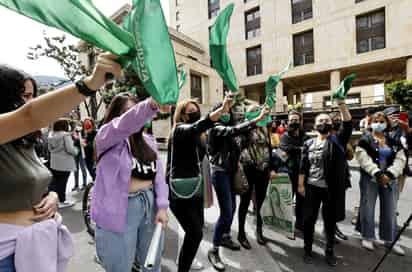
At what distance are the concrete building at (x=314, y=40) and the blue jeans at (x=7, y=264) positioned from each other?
2665 centimetres

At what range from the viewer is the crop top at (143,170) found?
1.88m

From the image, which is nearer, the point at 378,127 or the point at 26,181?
the point at 26,181

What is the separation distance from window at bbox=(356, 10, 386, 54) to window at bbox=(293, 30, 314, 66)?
13.0 feet

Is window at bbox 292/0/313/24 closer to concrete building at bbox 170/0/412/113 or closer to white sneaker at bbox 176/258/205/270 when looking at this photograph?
concrete building at bbox 170/0/412/113

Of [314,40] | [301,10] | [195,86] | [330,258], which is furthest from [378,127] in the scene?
[195,86]

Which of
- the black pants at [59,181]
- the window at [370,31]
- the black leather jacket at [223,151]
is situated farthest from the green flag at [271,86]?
the window at [370,31]

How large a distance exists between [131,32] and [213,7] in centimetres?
3502

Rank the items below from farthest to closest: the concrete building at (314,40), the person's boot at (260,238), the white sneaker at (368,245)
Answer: the concrete building at (314,40)
the person's boot at (260,238)
the white sneaker at (368,245)

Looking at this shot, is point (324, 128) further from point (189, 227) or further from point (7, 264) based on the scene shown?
point (7, 264)

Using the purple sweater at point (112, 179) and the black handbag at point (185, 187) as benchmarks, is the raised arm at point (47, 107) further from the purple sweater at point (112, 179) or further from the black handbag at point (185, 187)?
the black handbag at point (185, 187)

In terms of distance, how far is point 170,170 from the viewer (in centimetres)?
Result: 245

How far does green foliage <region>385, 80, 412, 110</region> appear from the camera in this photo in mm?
14151

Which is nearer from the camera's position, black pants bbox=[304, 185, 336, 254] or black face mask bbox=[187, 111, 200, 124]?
black face mask bbox=[187, 111, 200, 124]

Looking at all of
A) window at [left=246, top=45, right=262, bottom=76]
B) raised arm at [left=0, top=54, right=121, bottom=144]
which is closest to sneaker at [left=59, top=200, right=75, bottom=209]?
raised arm at [left=0, top=54, right=121, bottom=144]
